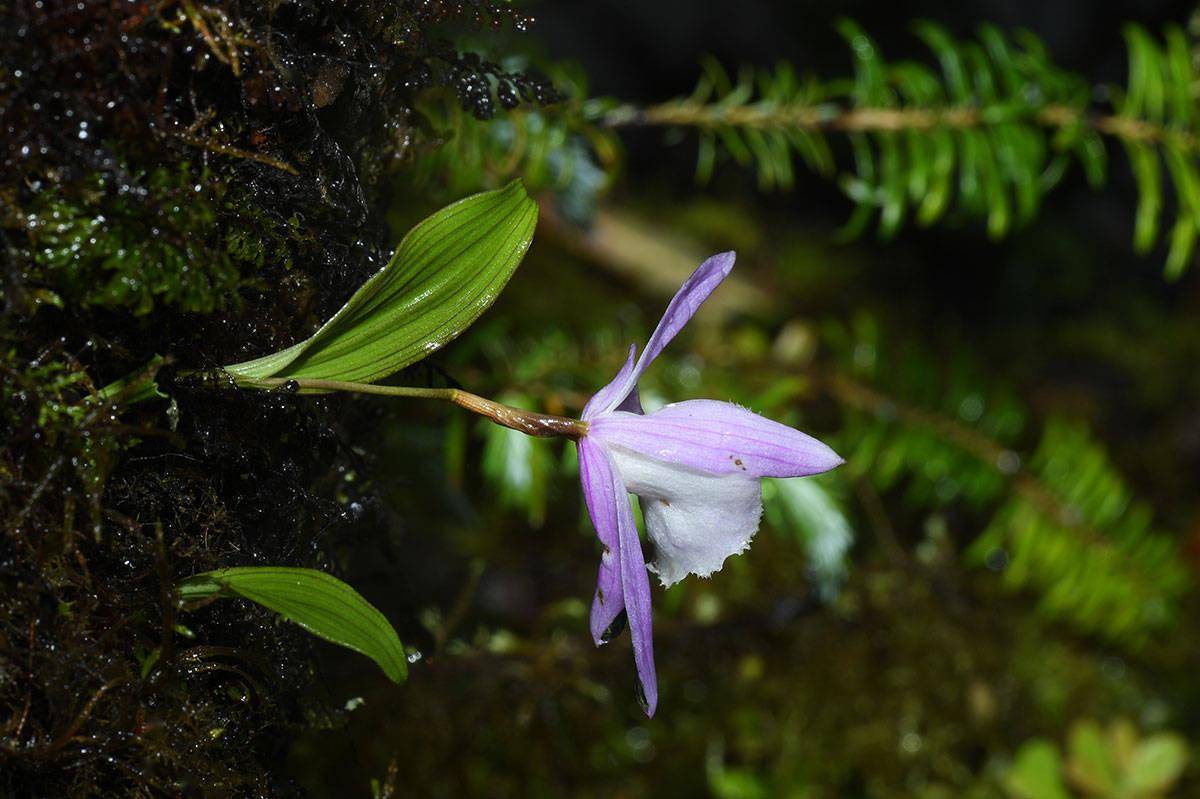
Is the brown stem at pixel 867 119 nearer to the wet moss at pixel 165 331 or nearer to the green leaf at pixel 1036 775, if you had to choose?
the wet moss at pixel 165 331

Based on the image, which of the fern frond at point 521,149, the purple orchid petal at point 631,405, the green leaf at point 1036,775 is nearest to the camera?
the purple orchid petal at point 631,405

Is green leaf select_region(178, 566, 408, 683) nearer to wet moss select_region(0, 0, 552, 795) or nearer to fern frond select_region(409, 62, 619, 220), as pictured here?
wet moss select_region(0, 0, 552, 795)

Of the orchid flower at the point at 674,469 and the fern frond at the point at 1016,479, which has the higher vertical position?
the orchid flower at the point at 674,469

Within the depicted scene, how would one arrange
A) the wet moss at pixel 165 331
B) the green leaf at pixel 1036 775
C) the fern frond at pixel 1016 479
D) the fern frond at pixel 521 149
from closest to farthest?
the wet moss at pixel 165 331, the fern frond at pixel 521 149, the fern frond at pixel 1016 479, the green leaf at pixel 1036 775

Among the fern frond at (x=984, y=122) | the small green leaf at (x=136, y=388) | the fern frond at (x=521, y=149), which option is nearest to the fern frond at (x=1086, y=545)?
the fern frond at (x=984, y=122)

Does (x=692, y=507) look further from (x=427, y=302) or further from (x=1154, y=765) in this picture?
(x=1154, y=765)

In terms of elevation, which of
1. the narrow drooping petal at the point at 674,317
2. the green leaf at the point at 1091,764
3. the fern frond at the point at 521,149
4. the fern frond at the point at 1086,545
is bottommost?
the green leaf at the point at 1091,764

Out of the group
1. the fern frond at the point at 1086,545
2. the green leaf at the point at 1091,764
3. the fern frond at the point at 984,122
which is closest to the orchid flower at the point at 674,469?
the fern frond at the point at 984,122

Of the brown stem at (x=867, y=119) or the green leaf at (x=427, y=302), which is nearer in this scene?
the green leaf at (x=427, y=302)
